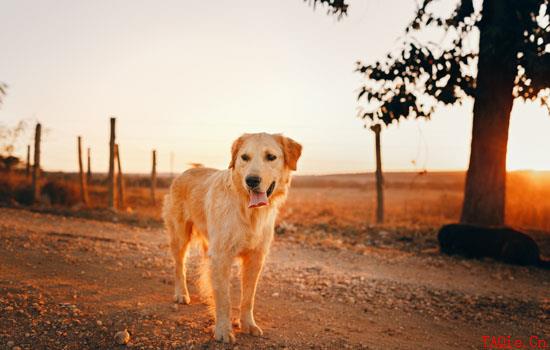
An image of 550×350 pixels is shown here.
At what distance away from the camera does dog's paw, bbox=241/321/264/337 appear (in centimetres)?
439

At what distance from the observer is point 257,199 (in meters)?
4.09

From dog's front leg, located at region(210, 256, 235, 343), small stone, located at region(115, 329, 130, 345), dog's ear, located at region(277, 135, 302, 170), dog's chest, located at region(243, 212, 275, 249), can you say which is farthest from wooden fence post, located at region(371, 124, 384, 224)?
small stone, located at region(115, 329, 130, 345)

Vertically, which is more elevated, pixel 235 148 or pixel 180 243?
pixel 235 148

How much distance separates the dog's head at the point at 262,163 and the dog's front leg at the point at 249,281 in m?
0.73

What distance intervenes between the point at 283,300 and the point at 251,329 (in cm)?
150

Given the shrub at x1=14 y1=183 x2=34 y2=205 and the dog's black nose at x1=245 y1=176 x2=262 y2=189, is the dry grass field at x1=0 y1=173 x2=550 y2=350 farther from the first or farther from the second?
the shrub at x1=14 y1=183 x2=34 y2=205

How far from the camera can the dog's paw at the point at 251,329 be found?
4391 millimetres

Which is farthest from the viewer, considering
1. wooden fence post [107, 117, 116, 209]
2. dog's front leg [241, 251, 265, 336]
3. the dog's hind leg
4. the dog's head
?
wooden fence post [107, 117, 116, 209]

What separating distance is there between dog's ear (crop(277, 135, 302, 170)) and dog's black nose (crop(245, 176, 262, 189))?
56 centimetres

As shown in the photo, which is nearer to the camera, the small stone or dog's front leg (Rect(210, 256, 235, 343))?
the small stone

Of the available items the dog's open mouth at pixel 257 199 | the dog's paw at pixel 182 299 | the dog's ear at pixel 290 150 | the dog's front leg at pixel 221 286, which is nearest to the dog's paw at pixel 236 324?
the dog's front leg at pixel 221 286

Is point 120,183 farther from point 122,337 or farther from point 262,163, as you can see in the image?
point 262,163

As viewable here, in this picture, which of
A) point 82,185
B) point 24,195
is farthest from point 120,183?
point 24,195

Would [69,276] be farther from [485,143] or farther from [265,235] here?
[485,143]
